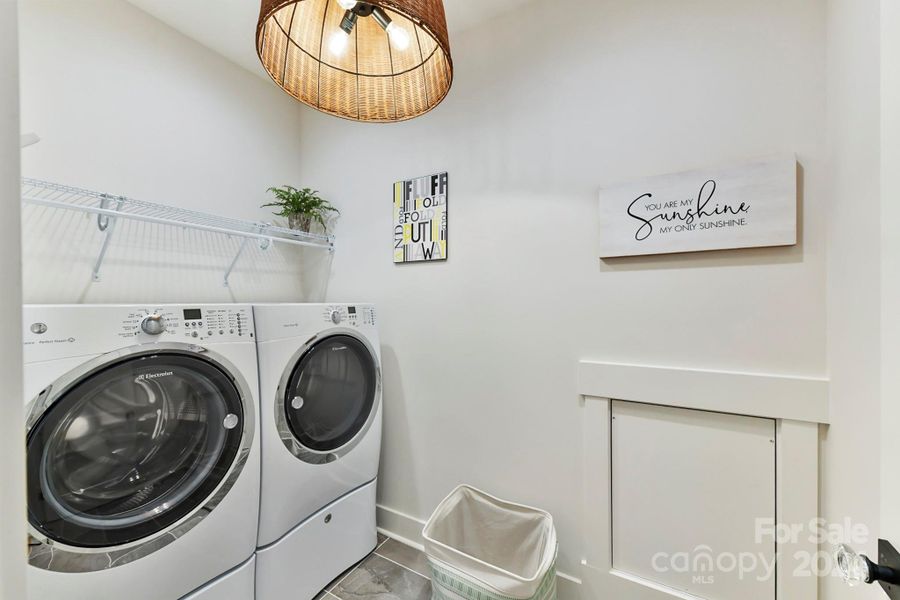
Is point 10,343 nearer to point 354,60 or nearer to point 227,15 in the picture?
point 354,60

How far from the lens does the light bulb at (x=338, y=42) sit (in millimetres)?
988

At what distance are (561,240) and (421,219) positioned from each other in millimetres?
691

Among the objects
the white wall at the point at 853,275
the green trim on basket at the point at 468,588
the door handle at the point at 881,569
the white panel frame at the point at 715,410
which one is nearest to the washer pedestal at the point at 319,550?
the green trim on basket at the point at 468,588

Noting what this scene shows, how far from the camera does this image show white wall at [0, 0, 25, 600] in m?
0.33

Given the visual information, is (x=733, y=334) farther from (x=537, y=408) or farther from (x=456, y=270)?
(x=456, y=270)

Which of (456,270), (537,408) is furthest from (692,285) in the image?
(456,270)

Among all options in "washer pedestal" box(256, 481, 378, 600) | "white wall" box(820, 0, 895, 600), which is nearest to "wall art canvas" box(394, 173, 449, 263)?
"washer pedestal" box(256, 481, 378, 600)

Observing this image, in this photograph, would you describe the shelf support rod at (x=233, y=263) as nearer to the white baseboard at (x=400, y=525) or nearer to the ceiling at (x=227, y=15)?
the ceiling at (x=227, y=15)

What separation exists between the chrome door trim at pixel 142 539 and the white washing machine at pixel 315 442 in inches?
3.0

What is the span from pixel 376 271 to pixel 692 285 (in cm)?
143

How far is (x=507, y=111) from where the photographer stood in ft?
5.01

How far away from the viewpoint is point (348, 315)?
158 cm

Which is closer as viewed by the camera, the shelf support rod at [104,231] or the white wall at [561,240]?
the white wall at [561,240]

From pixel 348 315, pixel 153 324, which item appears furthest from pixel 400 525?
pixel 153 324
